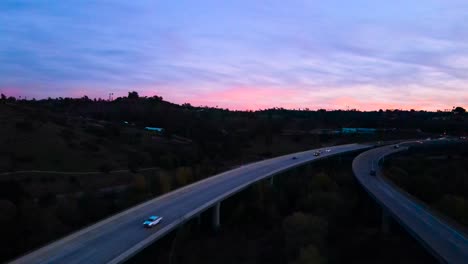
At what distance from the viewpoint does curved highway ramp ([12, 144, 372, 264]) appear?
23367mm

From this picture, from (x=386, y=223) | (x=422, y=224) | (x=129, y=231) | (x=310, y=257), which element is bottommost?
(x=386, y=223)

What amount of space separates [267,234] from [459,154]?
284ft

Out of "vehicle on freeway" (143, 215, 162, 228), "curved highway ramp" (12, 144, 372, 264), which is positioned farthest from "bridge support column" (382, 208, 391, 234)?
"vehicle on freeway" (143, 215, 162, 228)

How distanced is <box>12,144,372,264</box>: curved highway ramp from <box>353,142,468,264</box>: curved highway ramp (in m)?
13.9

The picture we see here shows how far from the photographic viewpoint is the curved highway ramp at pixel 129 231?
23367mm

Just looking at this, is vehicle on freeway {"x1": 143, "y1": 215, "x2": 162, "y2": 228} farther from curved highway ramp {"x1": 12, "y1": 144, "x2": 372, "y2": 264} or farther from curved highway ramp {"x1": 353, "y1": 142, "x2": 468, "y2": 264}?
curved highway ramp {"x1": 353, "y1": 142, "x2": 468, "y2": 264}

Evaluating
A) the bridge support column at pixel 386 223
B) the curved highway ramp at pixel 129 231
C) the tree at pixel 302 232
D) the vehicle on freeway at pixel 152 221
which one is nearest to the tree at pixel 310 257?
the tree at pixel 302 232

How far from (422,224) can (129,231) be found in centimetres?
1973

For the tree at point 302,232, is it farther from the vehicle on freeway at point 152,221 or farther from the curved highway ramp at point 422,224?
the vehicle on freeway at point 152,221

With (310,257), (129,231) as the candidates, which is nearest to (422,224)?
(310,257)

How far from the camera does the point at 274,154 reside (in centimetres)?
11156

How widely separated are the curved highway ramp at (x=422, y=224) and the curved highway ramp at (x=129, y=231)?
13886 millimetres

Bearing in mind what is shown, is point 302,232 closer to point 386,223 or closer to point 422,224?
point 422,224

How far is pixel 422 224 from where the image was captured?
1272 inches
